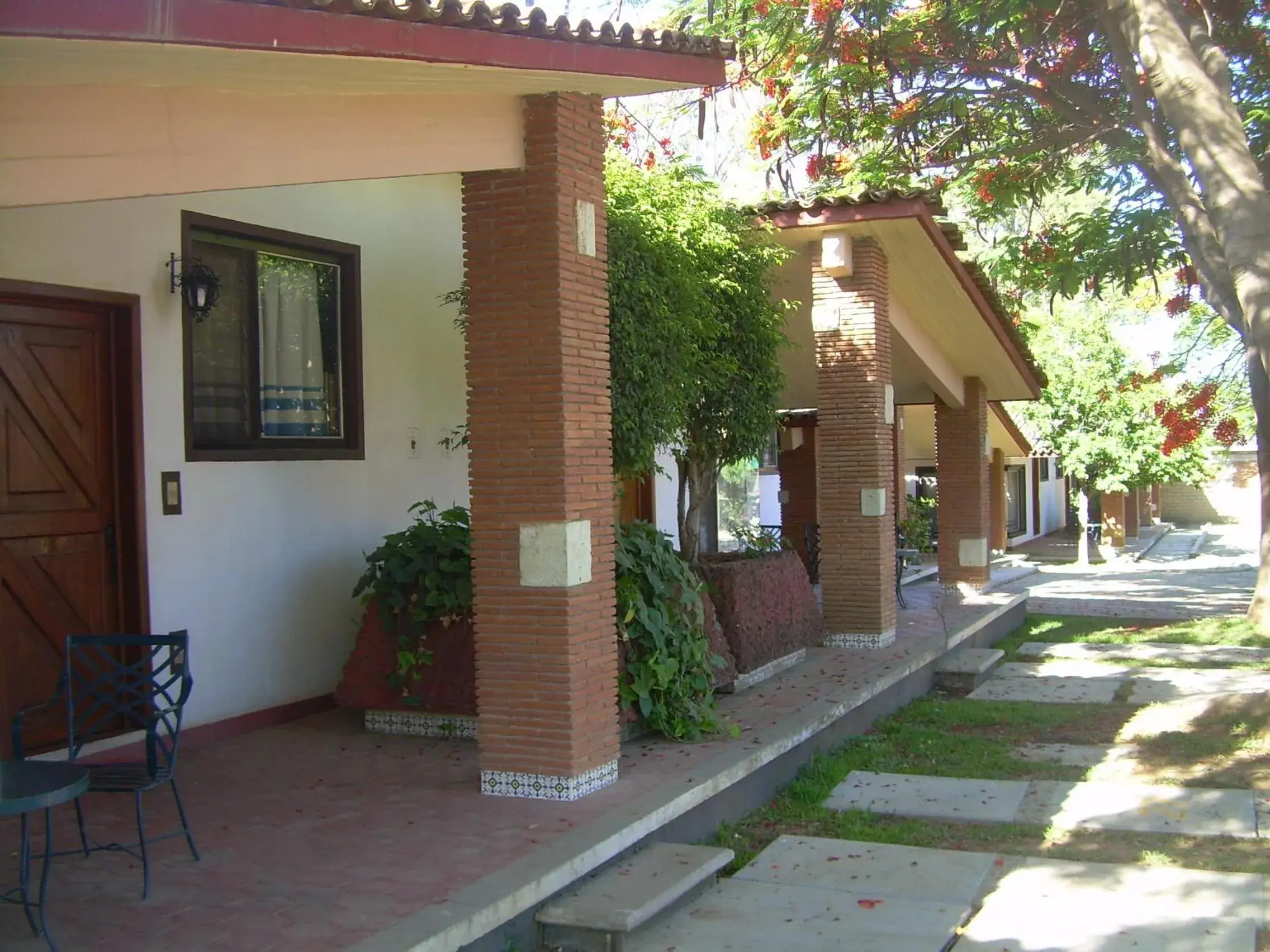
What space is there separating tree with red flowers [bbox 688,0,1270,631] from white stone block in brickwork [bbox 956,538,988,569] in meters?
3.56

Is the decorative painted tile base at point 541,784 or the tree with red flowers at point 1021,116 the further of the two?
the tree with red flowers at point 1021,116

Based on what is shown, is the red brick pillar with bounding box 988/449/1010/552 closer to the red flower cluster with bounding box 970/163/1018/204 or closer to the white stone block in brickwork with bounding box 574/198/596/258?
the red flower cluster with bounding box 970/163/1018/204

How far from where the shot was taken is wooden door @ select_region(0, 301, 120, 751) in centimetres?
611

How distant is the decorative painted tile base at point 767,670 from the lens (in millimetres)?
8672

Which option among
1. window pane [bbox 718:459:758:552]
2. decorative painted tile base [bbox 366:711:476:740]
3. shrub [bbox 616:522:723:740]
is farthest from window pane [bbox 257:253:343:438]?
window pane [bbox 718:459:758:552]

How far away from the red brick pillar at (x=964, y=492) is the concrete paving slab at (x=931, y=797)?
30.8 feet

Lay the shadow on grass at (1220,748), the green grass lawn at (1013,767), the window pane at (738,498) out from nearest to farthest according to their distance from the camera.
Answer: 1. the green grass lawn at (1013,767)
2. the shadow on grass at (1220,748)
3. the window pane at (738,498)

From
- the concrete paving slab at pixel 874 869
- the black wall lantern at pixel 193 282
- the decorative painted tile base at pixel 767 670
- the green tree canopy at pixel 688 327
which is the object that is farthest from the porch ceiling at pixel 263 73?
the decorative painted tile base at pixel 767 670

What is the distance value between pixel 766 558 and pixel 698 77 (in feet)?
15.4

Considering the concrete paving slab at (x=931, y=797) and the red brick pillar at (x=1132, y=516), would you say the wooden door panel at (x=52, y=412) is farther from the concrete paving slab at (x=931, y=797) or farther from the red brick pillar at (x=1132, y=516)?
the red brick pillar at (x=1132, y=516)

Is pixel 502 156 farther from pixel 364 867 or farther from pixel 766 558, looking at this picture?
pixel 766 558

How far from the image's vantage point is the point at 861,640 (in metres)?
10.6

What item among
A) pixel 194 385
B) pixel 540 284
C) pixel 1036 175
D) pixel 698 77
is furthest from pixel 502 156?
pixel 1036 175

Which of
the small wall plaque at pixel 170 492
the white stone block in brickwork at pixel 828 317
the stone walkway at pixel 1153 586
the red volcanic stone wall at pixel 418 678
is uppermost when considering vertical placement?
the white stone block in brickwork at pixel 828 317
